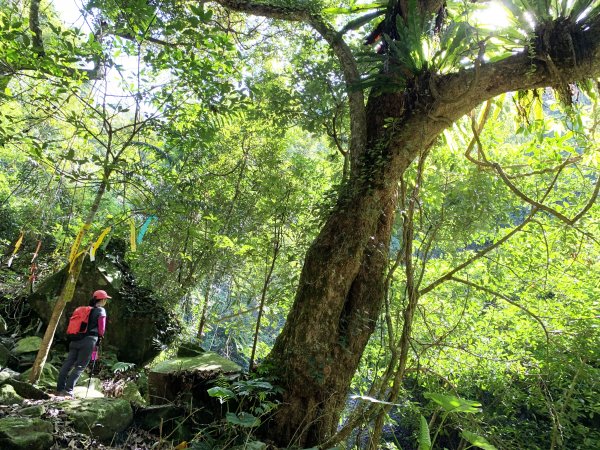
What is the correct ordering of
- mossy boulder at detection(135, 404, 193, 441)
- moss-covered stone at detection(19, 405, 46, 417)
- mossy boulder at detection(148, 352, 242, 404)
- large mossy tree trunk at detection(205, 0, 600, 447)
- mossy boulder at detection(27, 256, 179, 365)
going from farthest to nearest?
mossy boulder at detection(27, 256, 179, 365), mossy boulder at detection(148, 352, 242, 404), mossy boulder at detection(135, 404, 193, 441), large mossy tree trunk at detection(205, 0, 600, 447), moss-covered stone at detection(19, 405, 46, 417)

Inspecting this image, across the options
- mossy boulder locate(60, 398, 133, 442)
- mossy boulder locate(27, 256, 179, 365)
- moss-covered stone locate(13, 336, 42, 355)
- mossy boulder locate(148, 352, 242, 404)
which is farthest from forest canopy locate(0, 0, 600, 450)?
mossy boulder locate(27, 256, 179, 365)

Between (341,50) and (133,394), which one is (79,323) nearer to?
(133,394)

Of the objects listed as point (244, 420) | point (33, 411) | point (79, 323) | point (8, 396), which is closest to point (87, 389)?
point (79, 323)

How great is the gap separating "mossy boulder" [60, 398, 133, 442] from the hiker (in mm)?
1098

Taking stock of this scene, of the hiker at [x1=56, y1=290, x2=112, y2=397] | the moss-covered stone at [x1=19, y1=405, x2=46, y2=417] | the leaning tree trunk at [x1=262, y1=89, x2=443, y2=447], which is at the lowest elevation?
the moss-covered stone at [x1=19, y1=405, x2=46, y2=417]

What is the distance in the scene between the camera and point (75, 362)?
475 centimetres

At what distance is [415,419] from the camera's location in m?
9.71

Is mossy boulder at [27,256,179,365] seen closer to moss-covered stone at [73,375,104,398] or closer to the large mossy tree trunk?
moss-covered stone at [73,375,104,398]

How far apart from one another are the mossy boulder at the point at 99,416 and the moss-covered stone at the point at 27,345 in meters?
2.79

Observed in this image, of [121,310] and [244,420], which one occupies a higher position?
[121,310]

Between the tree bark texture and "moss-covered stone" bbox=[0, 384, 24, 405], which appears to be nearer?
the tree bark texture

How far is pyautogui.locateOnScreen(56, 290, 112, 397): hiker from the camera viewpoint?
4633 millimetres

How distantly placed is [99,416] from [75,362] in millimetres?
1517

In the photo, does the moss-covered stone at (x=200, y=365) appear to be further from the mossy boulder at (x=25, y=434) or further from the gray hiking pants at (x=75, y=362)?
the mossy boulder at (x=25, y=434)
